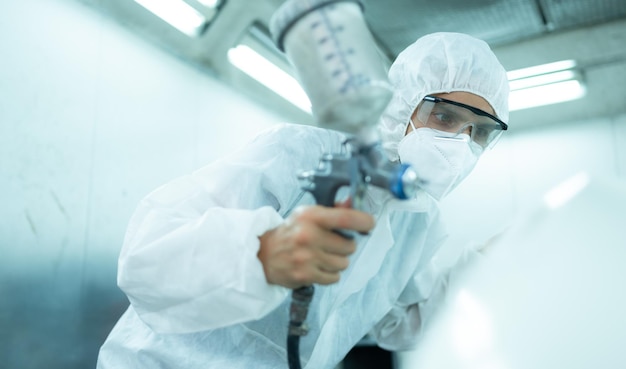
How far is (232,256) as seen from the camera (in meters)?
0.70

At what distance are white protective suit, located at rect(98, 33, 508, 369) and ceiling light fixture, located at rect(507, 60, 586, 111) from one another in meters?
1.25

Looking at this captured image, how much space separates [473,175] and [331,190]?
2.43 metres

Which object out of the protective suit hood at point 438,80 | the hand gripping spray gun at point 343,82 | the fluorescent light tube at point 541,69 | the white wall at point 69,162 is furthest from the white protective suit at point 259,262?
the fluorescent light tube at point 541,69

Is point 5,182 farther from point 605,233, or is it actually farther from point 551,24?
point 551,24

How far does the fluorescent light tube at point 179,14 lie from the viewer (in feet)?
5.15

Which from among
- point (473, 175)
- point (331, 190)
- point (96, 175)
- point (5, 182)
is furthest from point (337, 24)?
point (473, 175)

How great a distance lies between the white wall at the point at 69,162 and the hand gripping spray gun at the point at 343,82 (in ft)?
2.87

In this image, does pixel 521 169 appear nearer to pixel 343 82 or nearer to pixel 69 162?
pixel 69 162

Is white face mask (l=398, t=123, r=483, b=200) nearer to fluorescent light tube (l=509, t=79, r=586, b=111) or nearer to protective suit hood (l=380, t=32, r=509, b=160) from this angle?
protective suit hood (l=380, t=32, r=509, b=160)

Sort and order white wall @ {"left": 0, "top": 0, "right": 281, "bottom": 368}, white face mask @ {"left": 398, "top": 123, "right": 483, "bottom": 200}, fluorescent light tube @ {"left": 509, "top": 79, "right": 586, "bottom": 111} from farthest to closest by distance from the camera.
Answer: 1. fluorescent light tube @ {"left": 509, "top": 79, "right": 586, "bottom": 111}
2. white wall @ {"left": 0, "top": 0, "right": 281, "bottom": 368}
3. white face mask @ {"left": 398, "top": 123, "right": 483, "bottom": 200}

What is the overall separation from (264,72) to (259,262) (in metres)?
1.39

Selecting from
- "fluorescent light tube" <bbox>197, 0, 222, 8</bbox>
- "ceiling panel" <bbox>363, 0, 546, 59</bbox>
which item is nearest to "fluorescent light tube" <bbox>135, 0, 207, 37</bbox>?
"fluorescent light tube" <bbox>197, 0, 222, 8</bbox>

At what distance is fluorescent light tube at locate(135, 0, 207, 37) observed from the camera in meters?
1.57

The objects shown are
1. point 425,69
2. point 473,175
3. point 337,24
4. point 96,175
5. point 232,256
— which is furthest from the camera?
point 473,175
